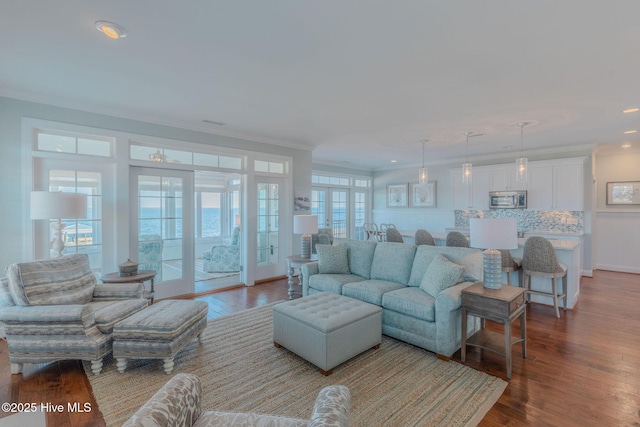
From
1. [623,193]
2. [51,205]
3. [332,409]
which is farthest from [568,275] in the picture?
[51,205]

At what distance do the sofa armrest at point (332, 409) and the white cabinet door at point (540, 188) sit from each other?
6.92 metres

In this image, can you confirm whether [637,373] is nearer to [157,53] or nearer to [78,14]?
[157,53]

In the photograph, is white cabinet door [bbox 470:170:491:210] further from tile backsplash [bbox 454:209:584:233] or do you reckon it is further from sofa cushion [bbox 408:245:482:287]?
sofa cushion [bbox 408:245:482:287]

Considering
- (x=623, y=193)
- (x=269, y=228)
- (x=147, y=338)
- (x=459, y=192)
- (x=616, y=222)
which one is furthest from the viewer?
(x=459, y=192)

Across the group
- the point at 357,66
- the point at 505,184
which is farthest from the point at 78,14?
the point at 505,184

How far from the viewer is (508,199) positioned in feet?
22.5

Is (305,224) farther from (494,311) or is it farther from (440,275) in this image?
(494,311)

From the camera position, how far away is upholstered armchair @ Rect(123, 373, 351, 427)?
1.12 m

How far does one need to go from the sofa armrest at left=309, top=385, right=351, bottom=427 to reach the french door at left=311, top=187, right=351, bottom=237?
6949mm

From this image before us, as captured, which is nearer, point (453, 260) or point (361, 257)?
point (453, 260)

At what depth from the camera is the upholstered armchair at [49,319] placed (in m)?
2.44

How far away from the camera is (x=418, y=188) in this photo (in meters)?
8.78

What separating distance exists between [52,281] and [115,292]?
1.71 ft

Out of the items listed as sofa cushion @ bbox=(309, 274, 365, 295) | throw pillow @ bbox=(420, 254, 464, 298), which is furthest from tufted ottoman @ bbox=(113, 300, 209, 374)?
throw pillow @ bbox=(420, 254, 464, 298)
